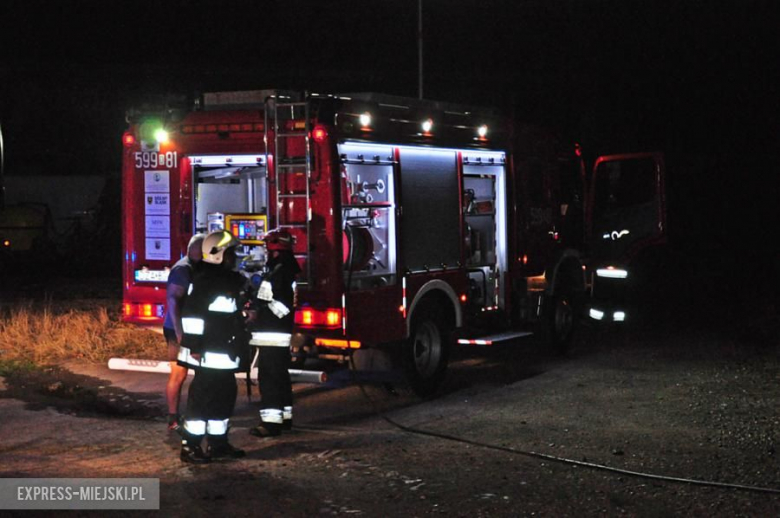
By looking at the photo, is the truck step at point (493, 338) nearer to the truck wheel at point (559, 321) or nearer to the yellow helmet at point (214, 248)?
the truck wheel at point (559, 321)

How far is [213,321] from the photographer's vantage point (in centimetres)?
745

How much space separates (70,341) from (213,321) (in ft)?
19.5

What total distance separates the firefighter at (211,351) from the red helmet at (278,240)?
3.10 feet

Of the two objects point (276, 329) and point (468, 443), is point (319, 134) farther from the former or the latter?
point (468, 443)

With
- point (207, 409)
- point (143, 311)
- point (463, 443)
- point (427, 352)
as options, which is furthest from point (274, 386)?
point (427, 352)

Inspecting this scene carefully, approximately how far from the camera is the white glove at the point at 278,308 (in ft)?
27.6

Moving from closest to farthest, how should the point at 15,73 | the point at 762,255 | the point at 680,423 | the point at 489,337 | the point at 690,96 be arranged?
1. the point at 680,423
2. the point at 489,337
3. the point at 762,255
4. the point at 690,96
5. the point at 15,73

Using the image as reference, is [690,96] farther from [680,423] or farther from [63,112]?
[63,112]

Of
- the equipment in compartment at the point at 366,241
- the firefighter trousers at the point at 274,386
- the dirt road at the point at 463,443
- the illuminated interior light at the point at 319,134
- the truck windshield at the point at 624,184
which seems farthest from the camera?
the truck windshield at the point at 624,184

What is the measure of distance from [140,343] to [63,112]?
34.2 metres

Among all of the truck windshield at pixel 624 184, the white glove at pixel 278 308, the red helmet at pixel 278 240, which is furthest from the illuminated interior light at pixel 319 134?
the truck windshield at pixel 624 184

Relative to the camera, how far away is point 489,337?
37.4 ft

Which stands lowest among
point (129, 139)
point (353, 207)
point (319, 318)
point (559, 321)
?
point (559, 321)

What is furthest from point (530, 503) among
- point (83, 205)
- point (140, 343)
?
point (83, 205)
